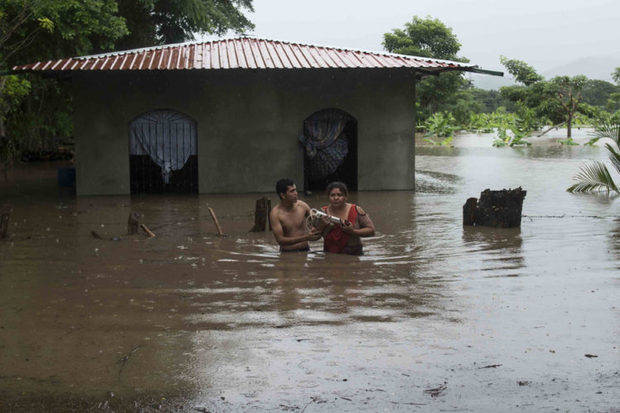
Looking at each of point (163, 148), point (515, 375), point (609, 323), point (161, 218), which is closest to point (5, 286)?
point (515, 375)

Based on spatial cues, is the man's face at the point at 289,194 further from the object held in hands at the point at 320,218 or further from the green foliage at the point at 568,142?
the green foliage at the point at 568,142

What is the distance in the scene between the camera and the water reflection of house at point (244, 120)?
18.6 meters

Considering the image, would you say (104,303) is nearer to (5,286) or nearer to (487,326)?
(5,286)

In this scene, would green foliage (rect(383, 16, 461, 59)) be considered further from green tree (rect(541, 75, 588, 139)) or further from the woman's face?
the woman's face

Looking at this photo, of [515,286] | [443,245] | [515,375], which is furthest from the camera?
[443,245]

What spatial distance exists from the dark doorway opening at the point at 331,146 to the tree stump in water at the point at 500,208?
7.59 m

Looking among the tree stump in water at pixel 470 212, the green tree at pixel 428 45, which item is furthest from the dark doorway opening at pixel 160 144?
the green tree at pixel 428 45

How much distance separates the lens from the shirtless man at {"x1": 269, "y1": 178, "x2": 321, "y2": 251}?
9.17 m

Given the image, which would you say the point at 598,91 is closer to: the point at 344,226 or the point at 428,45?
the point at 428,45

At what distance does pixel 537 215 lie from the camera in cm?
1346

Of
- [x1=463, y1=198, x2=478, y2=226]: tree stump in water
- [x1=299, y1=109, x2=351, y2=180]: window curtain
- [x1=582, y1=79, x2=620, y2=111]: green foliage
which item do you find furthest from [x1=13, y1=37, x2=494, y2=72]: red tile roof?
[x1=582, y1=79, x2=620, y2=111]: green foliage

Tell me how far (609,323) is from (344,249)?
3.89 meters

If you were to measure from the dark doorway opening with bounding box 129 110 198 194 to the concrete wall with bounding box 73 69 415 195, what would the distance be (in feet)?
0.91

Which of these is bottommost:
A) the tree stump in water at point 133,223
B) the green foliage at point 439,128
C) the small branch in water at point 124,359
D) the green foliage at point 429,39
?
the small branch in water at point 124,359
